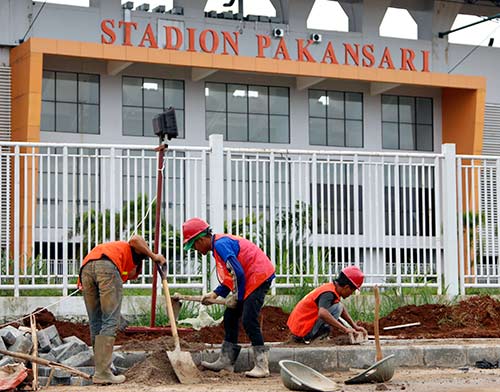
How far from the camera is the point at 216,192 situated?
14766 mm

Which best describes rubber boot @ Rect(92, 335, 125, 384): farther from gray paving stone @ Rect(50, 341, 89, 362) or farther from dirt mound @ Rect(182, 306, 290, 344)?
dirt mound @ Rect(182, 306, 290, 344)

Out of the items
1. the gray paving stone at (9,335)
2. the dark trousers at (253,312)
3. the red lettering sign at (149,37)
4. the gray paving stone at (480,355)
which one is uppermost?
the red lettering sign at (149,37)

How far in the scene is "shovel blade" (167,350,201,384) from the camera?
10617 millimetres

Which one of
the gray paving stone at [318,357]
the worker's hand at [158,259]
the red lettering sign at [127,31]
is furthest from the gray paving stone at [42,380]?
the red lettering sign at [127,31]

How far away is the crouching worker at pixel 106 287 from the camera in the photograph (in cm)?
1047

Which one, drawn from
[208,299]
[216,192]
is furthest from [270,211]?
[208,299]

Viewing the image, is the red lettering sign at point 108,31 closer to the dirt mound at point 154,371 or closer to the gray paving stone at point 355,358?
the gray paving stone at point 355,358

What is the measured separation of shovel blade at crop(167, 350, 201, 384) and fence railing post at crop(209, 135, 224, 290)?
380cm

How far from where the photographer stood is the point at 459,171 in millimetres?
16188

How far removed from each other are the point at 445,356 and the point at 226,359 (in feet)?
8.31

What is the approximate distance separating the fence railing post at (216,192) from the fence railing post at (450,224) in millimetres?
3390

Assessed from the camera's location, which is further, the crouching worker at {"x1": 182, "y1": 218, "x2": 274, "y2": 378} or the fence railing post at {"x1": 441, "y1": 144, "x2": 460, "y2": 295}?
the fence railing post at {"x1": 441, "y1": 144, "x2": 460, "y2": 295}

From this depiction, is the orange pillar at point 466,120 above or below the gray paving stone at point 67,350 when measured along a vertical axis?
above

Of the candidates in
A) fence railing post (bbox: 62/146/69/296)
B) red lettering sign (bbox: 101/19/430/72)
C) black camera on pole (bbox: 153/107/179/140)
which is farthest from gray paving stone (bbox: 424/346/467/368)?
red lettering sign (bbox: 101/19/430/72)
